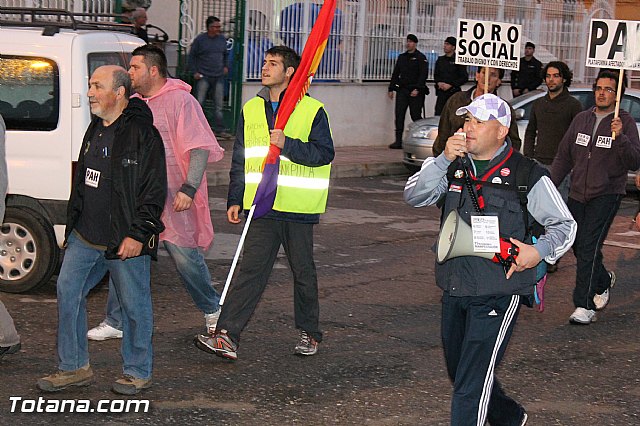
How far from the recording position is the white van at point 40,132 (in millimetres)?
8578

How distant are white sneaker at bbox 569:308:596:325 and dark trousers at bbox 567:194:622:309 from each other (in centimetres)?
4

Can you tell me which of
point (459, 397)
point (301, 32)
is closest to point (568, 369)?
point (459, 397)

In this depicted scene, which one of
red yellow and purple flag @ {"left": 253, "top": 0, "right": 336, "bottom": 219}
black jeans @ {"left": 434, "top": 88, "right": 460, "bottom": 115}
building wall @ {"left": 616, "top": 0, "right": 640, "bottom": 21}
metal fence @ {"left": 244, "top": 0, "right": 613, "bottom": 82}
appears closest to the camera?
red yellow and purple flag @ {"left": 253, "top": 0, "right": 336, "bottom": 219}

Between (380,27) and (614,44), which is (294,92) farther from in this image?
(380,27)

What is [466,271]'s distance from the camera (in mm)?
5328

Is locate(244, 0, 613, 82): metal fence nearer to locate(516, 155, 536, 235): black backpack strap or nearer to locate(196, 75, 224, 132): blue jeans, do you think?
locate(196, 75, 224, 132): blue jeans

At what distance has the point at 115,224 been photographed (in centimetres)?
630

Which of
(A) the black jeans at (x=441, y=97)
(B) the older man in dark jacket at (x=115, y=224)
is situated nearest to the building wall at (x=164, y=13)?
(A) the black jeans at (x=441, y=97)

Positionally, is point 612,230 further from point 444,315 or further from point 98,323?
point 444,315

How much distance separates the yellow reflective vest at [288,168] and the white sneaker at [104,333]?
126 centimetres

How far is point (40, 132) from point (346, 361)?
2.85m

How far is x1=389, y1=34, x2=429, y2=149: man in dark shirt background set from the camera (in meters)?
21.0

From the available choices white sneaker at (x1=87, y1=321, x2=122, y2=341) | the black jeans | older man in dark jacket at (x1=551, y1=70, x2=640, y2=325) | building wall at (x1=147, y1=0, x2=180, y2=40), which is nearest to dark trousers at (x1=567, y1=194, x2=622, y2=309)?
older man in dark jacket at (x1=551, y1=70, x2=640, y2=325)

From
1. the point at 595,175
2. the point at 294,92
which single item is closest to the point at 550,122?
the point at 595,175
